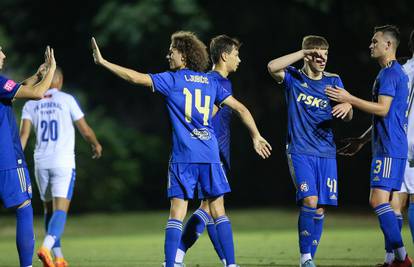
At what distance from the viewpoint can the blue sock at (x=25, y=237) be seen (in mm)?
9414

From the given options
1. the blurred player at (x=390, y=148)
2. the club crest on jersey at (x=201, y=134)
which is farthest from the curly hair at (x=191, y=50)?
the blurred player at (x=390, y=148)

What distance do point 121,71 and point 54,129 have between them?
141 inches

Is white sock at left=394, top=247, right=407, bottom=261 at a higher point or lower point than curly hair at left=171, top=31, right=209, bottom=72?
lower

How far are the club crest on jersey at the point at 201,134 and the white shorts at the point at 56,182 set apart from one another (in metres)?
3.29

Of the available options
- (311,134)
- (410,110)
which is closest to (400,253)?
(311,134)

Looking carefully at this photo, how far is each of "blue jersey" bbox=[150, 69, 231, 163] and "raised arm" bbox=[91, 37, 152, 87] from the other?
0.19 meters

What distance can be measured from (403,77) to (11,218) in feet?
49.5

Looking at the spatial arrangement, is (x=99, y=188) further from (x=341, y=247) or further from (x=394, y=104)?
(x=394, y=104)

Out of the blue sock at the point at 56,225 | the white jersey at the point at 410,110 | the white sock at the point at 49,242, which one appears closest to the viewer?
the white jersey at the point at 410,110

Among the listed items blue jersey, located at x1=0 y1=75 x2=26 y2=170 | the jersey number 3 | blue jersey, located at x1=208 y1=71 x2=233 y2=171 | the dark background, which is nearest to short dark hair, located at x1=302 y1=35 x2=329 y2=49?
blue jersey, located at x1=208 y1=71 x2=233 y2=171

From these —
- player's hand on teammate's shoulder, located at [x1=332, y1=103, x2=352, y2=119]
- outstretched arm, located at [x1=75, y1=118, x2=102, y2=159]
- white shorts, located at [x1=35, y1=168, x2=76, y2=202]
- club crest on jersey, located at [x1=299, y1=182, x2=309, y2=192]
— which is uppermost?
player's hand on teammate's shoulder, located at [x1=332, y1=103, x2=352, y2=119]

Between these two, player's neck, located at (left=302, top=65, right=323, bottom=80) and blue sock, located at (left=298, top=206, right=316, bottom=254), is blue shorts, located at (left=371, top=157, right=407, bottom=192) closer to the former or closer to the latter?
blue sock, located at (left=298, top=206, right=316, bottom=254)

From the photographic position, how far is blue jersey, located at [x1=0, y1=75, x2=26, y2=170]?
9188 millimetres

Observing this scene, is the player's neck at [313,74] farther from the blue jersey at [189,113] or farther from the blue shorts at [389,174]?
the blue jersey at [189,113]
